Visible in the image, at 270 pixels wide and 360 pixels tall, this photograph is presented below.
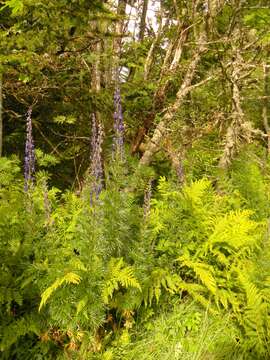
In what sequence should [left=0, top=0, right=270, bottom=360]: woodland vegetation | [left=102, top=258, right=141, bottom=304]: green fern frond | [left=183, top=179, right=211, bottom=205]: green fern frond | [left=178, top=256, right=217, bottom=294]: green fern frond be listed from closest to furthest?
[left=102, top=258, right=141, bottom=304]: green fern frond < [left=0, top=0, right=270, bottom=360]: woodland vegetation < [left=178, top=256, right=217, bottom=294]: green fern frond < [left=183, top=179, right=211, bottom=205]: green fern frond

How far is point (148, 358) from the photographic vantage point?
11.8 ft

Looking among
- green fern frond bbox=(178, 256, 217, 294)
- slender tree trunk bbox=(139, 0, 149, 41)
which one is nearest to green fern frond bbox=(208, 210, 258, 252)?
green fern frond bbox=(178, 256, 217, 294)

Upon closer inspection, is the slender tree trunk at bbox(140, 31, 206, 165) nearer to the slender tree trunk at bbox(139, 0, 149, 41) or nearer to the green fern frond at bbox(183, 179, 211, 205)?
the green fern frond at bbox(183, 179, 211, 205)

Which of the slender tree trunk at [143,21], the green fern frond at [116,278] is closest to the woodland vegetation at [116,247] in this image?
the green fern frond at [116,278]

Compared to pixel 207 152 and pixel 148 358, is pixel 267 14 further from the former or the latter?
pixel 148 358

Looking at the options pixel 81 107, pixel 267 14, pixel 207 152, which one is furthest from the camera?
pixel 207 152

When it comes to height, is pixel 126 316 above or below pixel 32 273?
below

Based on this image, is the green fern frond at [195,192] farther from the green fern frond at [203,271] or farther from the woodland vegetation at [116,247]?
the green fern frond at [203,271]

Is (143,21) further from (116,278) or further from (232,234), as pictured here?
(116,278)

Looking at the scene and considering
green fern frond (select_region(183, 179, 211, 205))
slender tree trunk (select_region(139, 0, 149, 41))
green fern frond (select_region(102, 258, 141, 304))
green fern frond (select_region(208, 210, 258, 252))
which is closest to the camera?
green fern frond (select_region(102, 258, 141, 304))

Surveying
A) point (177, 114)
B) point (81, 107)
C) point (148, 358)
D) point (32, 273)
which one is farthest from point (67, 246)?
point (177, 114)

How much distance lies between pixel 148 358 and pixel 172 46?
560cm

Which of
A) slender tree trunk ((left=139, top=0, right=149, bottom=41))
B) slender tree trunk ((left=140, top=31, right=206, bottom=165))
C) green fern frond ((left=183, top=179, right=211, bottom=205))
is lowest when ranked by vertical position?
green fern frond ((left=183, top=179, right=211, bottom=205))

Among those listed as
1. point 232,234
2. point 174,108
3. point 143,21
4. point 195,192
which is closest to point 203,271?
point 232,234
